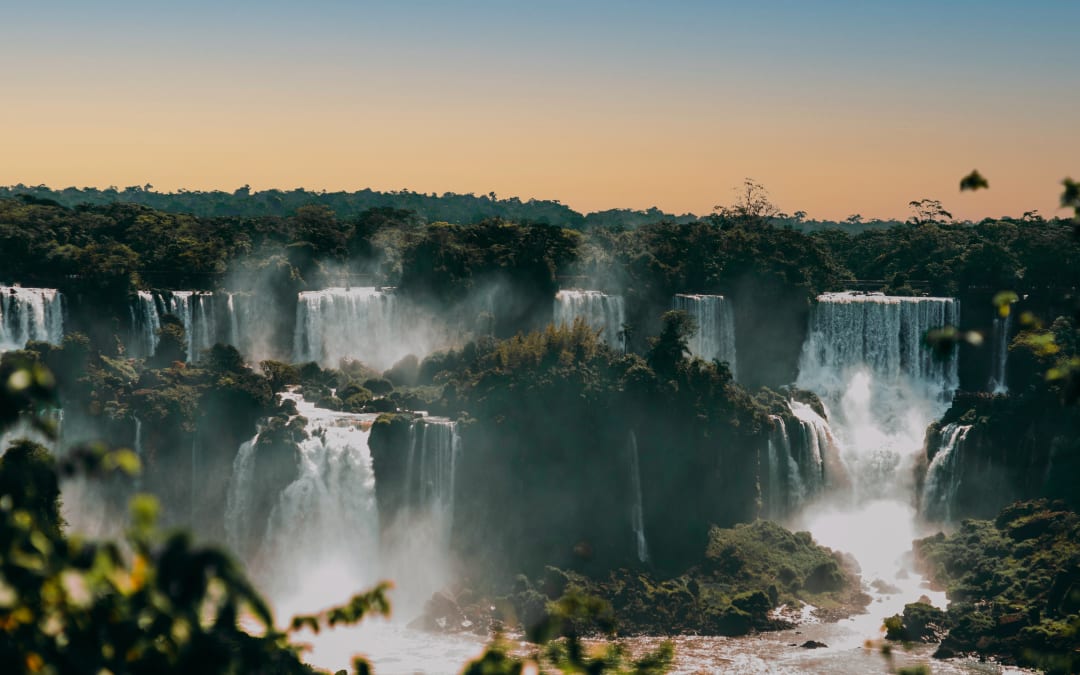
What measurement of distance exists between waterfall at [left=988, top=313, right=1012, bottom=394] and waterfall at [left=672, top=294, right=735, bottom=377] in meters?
13.7

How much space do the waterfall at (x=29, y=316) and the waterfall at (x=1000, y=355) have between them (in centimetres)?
4717

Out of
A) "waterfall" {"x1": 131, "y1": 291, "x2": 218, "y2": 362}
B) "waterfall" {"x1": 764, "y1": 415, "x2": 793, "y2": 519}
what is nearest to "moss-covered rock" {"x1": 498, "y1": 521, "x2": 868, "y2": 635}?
"waterfall" {"x1": 764, "y1": 415, "x2": 793, "y2": 519}

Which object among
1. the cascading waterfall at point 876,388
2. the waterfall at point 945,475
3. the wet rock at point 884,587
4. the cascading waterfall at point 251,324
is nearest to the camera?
the wet rock at point 884,587

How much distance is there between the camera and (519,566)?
187ft

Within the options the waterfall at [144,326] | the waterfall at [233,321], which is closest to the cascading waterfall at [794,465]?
the waterfall at [233,321]

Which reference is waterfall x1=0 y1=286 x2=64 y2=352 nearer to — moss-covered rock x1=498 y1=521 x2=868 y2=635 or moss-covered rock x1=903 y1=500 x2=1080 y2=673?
moss-covered rock x1=498 y1=521 x2=868 y2=635

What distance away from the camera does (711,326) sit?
7506 centimetres

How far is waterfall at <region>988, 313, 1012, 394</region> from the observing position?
72625 millimetres

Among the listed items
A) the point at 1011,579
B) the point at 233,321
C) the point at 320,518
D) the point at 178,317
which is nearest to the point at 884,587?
the point at 1011,579

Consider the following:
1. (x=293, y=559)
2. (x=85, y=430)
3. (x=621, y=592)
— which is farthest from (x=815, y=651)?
(x=85, y=430)

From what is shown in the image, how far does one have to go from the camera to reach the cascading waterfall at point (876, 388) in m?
69.8

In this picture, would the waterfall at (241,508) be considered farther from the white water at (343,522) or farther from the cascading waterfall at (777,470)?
the cascading waterfall at (777,470)

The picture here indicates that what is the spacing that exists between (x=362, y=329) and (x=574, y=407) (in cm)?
1854

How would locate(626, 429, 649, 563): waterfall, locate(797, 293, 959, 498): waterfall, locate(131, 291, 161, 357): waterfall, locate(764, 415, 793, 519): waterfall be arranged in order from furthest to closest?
locate(797, 293, 959, 498): waterfall, locate(131, 291, 161, 357): waterfall, locate(764, 415, 793, 519): waterfall, locate(626, 429, 649, 563): waterfall
